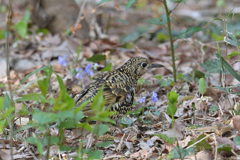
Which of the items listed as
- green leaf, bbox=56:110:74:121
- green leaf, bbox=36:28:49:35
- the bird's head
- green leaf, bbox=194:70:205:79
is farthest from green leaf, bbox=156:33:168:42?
green leaf, bbox=56:110:74:121

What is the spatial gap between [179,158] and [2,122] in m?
2.18

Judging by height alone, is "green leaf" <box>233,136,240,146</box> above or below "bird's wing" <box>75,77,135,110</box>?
below

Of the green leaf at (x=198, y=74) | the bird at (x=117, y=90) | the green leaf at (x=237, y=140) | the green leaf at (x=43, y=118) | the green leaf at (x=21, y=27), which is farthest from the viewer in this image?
the green leaf at (x=21, y=27)

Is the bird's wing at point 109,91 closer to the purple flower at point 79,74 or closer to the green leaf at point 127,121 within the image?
the green leaf at point 127,121

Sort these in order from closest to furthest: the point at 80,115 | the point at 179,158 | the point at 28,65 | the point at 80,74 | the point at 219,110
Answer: the point at 80,115 → the point at 179,158 → the point at 219,110 → the point at 80,74 → the point at 28,65

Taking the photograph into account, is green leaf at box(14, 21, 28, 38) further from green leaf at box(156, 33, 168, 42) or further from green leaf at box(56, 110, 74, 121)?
green leaf at box(56, 110, 74, 121)

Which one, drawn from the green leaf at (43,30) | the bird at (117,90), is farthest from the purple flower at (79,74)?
the green leaf at (43,30)

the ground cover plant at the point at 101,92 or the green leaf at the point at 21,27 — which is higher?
the green leaf at the point at 21,27

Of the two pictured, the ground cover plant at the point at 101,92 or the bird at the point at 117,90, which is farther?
the bird at the point at 117,90

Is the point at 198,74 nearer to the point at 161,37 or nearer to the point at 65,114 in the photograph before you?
the point at 65,114

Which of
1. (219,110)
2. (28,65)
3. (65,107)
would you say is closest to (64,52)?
(28,65)

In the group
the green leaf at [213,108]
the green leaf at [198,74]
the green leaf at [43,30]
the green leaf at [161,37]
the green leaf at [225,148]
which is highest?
the green leaf at [43,30]

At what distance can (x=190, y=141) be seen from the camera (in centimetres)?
342

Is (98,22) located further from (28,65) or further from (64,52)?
(28,65)
